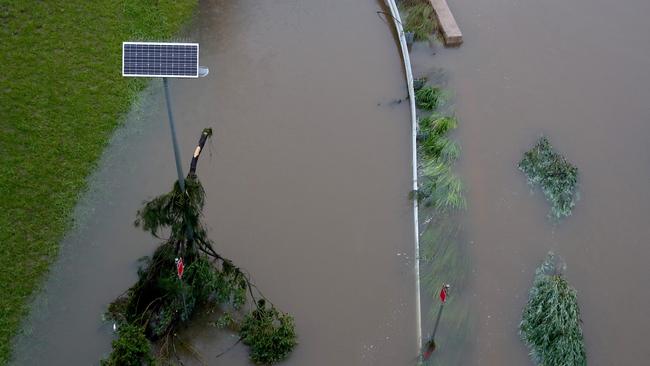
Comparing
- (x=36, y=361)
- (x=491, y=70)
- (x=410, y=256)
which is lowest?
(x=36, y=361)

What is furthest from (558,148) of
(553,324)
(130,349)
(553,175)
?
(130,349)

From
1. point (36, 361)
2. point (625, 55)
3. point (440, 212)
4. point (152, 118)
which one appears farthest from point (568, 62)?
point (36, 361)

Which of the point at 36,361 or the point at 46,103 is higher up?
the point at 46,103

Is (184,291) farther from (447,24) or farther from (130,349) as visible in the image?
(447,24)

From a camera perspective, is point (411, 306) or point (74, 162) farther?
point (74, 162)

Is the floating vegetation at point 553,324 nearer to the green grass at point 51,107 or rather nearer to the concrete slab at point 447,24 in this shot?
the concrete slab at point 447,24

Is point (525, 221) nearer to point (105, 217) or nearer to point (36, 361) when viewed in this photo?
point (105, 217)
